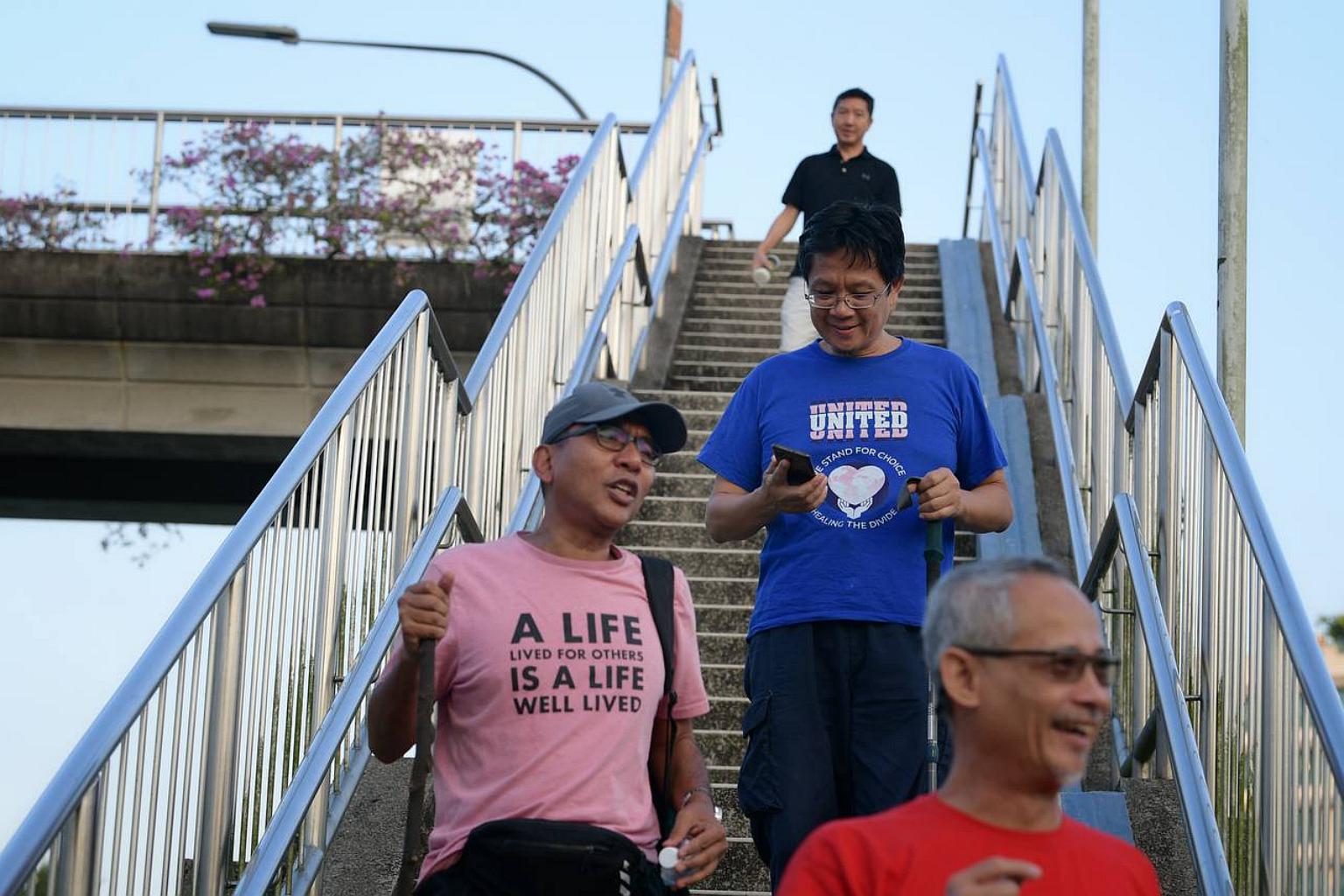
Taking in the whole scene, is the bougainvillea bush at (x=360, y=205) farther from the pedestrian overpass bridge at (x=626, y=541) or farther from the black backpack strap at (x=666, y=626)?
the black backpack strap at (x=666, y=626)

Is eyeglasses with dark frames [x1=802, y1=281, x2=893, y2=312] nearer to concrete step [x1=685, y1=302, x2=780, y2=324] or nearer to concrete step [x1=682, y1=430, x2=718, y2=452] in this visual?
concrete step [x1=682, y1=430, x2=718, y2=452]

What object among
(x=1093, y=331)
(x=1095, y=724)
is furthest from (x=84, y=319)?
(x=1095, y=724)

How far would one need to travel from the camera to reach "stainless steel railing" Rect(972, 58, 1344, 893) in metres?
3.79

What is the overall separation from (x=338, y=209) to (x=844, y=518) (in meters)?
10.2

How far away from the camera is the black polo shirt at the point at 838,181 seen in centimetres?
825

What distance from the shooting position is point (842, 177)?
8.31 m

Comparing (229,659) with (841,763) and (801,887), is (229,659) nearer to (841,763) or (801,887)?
(841,763)

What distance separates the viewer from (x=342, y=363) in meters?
13.5

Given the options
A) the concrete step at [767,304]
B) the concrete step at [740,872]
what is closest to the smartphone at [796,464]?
the concrete step at [740,872]

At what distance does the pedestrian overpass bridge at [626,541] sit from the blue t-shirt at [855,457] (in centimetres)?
75

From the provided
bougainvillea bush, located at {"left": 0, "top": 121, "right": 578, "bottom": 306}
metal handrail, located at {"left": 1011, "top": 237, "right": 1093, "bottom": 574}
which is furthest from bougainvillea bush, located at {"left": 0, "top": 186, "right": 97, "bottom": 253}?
metal handrail, located at {"left": 1011, "top": 237, "right": 1093, "bottom": 574}

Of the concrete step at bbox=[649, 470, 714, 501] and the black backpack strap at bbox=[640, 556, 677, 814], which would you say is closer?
the black backpack strap at bbox=[640, 556, 677, 814]

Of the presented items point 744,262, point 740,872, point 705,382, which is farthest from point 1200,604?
point 744,262

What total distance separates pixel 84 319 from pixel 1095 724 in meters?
12.0
